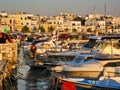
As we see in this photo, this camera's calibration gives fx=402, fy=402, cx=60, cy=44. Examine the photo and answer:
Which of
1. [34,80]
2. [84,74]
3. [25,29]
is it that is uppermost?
[25,29]

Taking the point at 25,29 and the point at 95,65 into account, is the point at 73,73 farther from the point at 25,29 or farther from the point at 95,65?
the point at 25,29

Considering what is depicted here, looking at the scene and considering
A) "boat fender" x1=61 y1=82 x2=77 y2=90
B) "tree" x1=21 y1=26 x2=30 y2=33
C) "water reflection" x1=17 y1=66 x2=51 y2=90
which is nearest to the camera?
"boat fender" x1=61 y1=82 x2=77 y2=90

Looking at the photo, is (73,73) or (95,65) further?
(73,73)

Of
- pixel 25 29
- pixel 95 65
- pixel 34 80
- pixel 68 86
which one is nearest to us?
pixel 68 86

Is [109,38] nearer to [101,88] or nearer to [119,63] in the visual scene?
[119,63]

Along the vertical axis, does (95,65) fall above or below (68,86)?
above

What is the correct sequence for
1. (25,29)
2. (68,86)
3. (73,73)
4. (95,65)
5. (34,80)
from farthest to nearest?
(25,29) < (34,80) < (73,73) < (95,65) < (68,86)

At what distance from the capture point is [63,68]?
23891 mm

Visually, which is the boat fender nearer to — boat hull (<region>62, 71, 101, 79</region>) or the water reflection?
boat hull (<region>62, 71, 101, 79</region>)

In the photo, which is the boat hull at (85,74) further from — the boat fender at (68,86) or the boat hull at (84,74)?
the boat fender at (68,86)

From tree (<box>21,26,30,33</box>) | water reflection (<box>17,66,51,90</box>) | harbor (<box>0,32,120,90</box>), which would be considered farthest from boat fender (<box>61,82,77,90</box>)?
tree (<box>21,26,30,33</box>)

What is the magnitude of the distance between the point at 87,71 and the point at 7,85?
459 centimetres

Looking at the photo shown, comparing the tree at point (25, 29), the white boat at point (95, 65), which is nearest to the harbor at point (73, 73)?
the white boat at point (95, 65)

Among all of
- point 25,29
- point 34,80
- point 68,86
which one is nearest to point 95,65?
point 34,80
